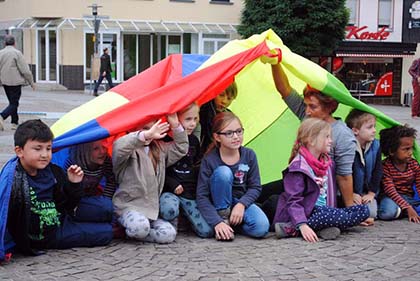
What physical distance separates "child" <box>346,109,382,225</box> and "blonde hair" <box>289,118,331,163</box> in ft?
1.96

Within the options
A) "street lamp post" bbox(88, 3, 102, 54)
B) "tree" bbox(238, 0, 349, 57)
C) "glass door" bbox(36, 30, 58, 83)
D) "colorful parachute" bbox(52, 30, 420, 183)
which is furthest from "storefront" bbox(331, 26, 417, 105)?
"colorful parachute" bbox(52, 30, 420, 183)

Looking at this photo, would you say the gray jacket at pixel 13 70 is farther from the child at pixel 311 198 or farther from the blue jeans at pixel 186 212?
the child at pixel 311 198

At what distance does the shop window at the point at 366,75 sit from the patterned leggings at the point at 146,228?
28962mm

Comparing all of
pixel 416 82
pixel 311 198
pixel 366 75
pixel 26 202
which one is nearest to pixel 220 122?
pixel 311 198

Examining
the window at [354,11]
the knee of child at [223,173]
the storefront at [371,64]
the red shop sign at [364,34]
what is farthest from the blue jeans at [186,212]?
the window at [354,11]

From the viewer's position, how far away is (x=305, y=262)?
497cm

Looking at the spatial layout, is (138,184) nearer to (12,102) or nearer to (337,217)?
(337,217)

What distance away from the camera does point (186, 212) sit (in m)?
5.84

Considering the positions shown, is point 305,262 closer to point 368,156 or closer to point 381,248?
point 381,248

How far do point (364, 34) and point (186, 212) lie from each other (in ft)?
97.6

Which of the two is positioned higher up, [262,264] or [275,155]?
[275,155]

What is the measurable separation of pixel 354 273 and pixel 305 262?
1.27ft

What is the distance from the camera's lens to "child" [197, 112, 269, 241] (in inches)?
223

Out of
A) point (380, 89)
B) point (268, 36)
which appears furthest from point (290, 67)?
point (380, 89)
